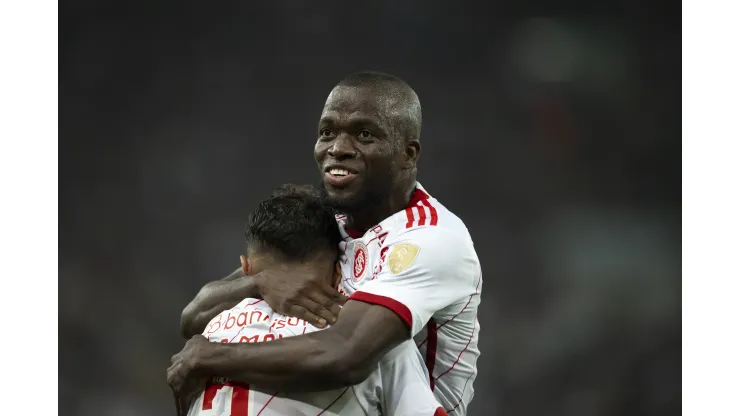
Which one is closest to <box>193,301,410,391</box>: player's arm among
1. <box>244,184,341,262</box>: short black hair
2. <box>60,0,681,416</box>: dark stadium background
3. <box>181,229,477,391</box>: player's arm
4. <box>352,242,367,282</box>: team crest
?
<box>181,229,477,391</box>: player's arm

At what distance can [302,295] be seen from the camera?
8.08 ft

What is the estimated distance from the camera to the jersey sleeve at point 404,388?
7.95 feet

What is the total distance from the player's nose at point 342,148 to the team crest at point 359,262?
0.32 m

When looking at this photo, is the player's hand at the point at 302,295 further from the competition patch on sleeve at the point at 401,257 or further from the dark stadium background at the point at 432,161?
the dark stadium background at the point at 432,161

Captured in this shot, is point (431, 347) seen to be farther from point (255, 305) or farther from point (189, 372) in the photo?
point (189, 372)

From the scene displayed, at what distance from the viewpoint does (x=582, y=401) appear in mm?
5777

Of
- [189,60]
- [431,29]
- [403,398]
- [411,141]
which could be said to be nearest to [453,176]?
[431,29]

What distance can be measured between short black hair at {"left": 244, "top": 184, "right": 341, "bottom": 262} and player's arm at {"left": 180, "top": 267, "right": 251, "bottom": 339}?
15cm

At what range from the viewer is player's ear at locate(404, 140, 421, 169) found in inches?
113

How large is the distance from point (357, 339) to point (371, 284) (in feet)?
0.69

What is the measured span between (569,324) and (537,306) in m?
0.26

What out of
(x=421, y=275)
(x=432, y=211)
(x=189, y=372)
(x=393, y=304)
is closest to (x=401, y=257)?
(x=421, y=275)

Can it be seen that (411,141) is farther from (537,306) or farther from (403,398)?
(537,306)

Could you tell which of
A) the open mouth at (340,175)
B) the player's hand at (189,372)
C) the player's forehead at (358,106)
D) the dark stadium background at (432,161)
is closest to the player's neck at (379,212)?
the open mouth at (340,175)
